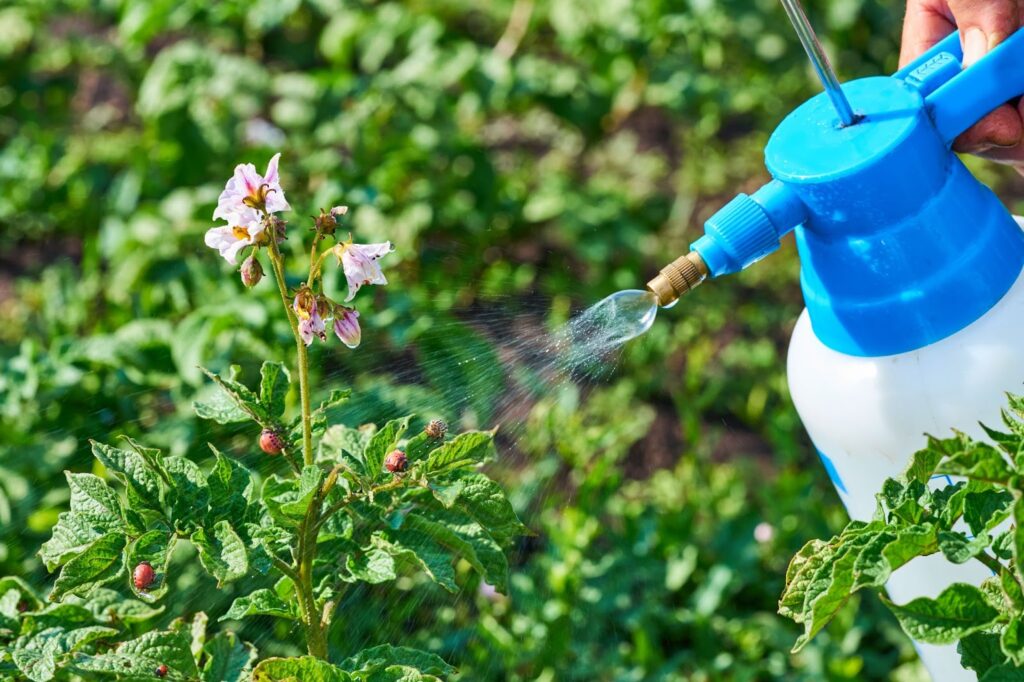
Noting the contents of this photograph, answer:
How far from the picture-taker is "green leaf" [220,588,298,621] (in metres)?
1.21

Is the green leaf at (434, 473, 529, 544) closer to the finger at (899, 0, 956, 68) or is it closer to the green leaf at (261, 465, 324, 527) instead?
the green leaf at (261, 465, 324, 527)

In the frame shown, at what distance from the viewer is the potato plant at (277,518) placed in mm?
1174

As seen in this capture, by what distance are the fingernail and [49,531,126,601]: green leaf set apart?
3.28 ft

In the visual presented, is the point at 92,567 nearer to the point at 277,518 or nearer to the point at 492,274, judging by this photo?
the point at 277,518

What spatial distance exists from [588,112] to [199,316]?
134cm

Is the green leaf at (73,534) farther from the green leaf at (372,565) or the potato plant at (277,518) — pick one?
the green leaf at (372,565)

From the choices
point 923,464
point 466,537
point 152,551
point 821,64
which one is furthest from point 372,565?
point 821,64

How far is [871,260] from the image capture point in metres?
1.25

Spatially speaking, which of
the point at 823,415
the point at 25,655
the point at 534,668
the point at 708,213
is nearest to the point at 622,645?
the point at 534,668

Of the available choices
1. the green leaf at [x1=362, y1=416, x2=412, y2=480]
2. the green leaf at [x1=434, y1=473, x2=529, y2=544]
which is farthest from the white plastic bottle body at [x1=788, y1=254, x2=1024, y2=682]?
the green leaf at [x1=362, y1=416, x2=412, y2=480]

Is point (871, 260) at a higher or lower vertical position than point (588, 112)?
higher

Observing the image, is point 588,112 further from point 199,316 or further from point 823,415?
point 823,415

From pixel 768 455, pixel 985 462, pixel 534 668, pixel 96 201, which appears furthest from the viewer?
pixel 96 201

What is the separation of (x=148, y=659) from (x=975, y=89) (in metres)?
1.00
